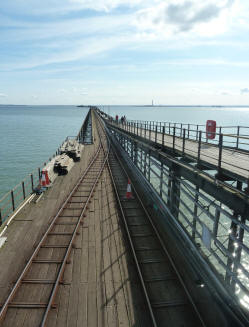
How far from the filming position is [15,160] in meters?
44.5

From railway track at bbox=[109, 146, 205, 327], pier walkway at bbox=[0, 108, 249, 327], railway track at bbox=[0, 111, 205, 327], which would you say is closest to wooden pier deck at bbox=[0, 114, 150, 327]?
pier walkway at bbox=[0, 108, 249, 327]

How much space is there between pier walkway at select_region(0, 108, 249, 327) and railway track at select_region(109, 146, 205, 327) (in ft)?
0.09

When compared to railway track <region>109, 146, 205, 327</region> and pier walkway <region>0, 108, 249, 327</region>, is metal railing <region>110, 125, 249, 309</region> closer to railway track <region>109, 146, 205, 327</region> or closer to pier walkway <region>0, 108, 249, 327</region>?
pier walkway <region>0, 108, 249, 327</region>

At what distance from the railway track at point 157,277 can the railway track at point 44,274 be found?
262cm

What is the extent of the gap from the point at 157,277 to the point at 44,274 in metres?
3.87

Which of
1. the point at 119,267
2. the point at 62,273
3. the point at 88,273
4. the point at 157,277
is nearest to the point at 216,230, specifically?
the point at 157,277

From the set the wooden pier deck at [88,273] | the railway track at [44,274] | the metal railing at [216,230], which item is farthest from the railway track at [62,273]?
the metal railing at [216,230]

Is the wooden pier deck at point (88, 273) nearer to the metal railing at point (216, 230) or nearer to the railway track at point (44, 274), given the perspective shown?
the railway track at point (44, 274)

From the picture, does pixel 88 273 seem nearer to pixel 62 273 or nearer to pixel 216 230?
pixel 62 273

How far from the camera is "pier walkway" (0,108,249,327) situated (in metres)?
6.75

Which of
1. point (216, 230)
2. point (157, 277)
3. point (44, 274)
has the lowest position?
point (44, 274)

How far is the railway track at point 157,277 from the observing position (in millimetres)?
6758

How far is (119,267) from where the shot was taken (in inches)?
350

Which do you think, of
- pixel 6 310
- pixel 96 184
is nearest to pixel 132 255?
pixel 6 310
